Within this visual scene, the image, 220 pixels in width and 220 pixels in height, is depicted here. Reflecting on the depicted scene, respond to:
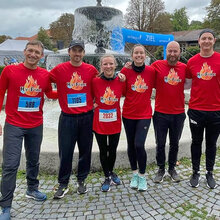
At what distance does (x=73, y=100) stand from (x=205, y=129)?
1.88 meters

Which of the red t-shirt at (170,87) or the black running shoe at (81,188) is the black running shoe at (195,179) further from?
the black running shoe at (81,188)

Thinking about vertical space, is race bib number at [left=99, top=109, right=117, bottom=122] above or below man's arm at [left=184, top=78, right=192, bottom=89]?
below

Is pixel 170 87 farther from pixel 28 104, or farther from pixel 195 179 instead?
pixel 28 104

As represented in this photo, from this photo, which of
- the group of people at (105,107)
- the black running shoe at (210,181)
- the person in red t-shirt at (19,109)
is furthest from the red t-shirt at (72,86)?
the black running shoe at (210,181)

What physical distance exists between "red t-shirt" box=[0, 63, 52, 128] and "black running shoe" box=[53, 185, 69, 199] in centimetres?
93

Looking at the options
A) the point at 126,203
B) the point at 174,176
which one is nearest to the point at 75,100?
the point at 126,203

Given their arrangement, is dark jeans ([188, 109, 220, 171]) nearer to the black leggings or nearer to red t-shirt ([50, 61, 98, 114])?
the black leggings

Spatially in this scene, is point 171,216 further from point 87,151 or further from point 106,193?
point 87,151

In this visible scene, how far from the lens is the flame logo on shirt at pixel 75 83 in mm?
2848

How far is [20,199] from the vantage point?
9.95 ft

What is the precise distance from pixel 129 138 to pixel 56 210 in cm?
129

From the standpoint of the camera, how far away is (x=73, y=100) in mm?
2869

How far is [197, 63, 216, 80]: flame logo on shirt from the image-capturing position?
3.03m

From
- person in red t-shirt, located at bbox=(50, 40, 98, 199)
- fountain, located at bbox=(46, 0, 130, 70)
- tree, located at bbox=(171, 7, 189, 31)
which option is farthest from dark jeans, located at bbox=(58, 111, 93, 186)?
tree, located at bbox=(171, 7, 189, 31)
